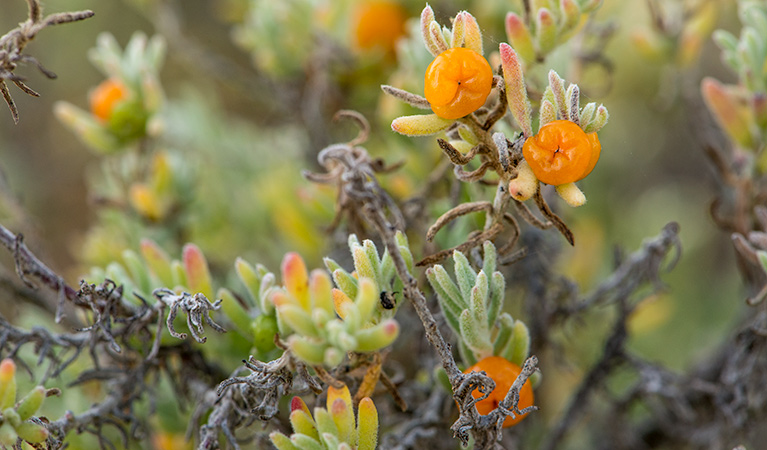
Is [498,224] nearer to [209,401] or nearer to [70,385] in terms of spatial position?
[209,401]

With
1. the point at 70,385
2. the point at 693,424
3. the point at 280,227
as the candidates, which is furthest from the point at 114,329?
the point at 693,424

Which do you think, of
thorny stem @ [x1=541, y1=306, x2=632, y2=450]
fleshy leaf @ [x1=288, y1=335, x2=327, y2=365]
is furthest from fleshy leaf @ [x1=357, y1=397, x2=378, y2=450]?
thorny stem @ [x1=541, y1=306, x2=632, y2=450]

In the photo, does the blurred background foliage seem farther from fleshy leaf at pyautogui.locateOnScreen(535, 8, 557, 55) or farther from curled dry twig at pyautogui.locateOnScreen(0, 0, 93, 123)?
curled dry twig at pyautogui.locateOnScreen(0, 0, 93, 123)

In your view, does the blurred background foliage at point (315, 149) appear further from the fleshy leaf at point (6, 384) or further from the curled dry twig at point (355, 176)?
the fleshy leaf at point (6, 384)

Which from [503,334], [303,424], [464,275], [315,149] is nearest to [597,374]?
[503,334]

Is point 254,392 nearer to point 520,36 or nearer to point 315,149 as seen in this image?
point 520,36

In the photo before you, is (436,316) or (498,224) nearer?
(498,224)
